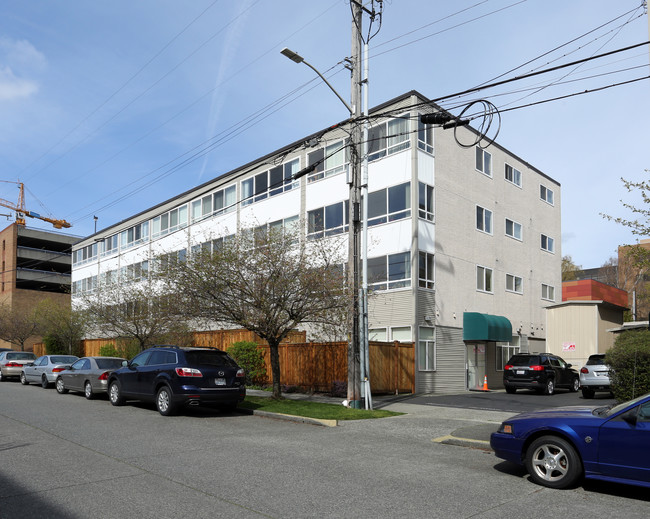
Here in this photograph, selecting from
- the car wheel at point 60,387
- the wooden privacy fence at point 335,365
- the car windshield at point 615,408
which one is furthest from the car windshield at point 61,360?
the car windshield at point 615,408

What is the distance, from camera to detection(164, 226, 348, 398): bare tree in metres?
15.8

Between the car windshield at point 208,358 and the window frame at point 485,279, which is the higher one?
the window frame at point 485,279

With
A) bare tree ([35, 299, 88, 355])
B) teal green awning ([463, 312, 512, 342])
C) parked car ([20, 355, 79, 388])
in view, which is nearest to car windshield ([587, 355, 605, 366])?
teal green awning ([463, 312, 512, 342])

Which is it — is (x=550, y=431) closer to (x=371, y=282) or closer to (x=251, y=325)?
(x=251, y=325)

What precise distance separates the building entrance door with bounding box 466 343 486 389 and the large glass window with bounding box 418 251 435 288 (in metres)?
4.24

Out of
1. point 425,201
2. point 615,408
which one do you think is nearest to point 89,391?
point 425,201

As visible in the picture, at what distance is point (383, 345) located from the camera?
69.3ft

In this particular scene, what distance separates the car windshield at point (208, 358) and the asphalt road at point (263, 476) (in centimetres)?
184

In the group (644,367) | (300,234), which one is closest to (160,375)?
(300,234)

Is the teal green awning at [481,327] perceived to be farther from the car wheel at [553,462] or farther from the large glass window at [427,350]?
the car wheel at [553,462]

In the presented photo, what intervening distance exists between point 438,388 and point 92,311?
1609 centimetres

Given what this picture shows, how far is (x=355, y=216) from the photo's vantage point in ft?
52.3

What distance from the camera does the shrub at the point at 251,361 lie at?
893 inches

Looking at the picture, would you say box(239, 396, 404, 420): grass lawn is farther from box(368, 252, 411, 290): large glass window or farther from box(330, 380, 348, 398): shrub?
box(368, 252, 411, 290): large glass window
